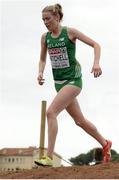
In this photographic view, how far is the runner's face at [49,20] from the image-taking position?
11.1 metres

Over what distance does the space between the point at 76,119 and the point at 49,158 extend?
2.62 feet

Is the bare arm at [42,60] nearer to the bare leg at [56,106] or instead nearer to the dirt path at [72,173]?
the bare leg at [56,106]

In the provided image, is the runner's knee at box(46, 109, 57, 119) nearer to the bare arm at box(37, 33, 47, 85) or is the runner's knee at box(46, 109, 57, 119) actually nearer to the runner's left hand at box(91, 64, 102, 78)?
the bare arm at box(37, 33, 47, 85)

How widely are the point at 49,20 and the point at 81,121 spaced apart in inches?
65.7

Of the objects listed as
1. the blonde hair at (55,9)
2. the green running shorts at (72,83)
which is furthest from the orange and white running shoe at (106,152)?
the blonde hair at (55,9)

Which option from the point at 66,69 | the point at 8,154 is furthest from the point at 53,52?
the point at 8,154

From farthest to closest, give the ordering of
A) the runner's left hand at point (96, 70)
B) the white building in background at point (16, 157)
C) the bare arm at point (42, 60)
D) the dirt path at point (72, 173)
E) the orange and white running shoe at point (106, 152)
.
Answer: the white building in background at point (16, 157), the orange and white running shoe at point (106, 152), the bare arm at point (42, 60), the runner's left hand at point (96, 70), the dirt path at point (72, 173)

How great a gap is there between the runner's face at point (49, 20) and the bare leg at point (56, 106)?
0.94 metres

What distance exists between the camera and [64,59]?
11.1 metres

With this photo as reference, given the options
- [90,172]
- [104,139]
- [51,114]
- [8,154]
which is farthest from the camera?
[8,154]

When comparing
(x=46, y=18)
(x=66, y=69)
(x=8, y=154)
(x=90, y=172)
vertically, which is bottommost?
(x=90, y=172)

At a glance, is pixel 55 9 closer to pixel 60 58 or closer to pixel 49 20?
pixel 49 20

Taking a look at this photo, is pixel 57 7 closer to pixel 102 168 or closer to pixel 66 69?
pixel 66 69

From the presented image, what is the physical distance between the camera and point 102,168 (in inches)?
410
